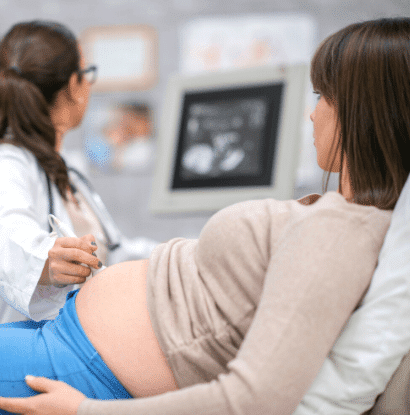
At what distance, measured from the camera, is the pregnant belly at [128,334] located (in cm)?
55

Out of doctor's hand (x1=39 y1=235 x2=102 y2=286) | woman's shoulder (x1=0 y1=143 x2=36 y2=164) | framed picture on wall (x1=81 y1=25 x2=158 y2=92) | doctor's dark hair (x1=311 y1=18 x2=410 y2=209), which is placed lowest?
doctor's hand (x1=39 y1=235 x2=102 y2=286)

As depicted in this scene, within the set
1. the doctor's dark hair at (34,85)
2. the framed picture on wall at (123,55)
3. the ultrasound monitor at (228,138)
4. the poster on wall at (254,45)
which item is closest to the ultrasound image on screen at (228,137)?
the ultrasound monitor at (228,138)

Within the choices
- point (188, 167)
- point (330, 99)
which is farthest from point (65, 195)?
point (330, 99)

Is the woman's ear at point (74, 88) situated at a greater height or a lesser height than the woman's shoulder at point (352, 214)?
greater

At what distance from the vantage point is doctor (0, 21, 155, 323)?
0.73 m

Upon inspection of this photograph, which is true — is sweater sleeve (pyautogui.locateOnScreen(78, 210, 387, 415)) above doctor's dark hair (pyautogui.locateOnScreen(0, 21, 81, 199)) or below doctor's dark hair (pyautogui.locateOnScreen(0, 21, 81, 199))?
below

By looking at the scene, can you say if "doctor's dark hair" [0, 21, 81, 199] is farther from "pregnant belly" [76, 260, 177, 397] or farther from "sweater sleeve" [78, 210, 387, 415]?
"sweater sleeve" [78, 210, 387, 415]

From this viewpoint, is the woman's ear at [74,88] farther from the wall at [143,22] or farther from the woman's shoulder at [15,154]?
the wall at [143,22]

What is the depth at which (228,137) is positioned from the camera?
1326 mm

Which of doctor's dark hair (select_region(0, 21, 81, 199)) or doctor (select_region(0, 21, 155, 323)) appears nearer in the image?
doctor (select_region(0, 21, 155, 323))

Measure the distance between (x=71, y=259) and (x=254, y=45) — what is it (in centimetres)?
115

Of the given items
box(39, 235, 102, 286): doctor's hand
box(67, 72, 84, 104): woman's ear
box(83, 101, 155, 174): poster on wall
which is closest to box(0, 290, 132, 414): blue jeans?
box(39, 235, 102, 286): doctor's hand

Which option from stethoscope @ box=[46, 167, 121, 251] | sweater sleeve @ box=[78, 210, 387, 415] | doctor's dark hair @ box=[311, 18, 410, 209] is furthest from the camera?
stethoscope @ box=[46, 167, 121, 251]

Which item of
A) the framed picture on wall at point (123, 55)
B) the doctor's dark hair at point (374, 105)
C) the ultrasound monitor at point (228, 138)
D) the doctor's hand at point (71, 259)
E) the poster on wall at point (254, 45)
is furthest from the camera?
the framed picture on wall at point (123, 55)
